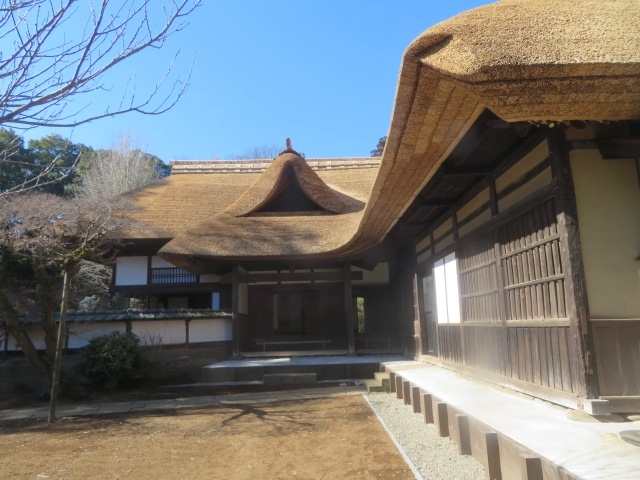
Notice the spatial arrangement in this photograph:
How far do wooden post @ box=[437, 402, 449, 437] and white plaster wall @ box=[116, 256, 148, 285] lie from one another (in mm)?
9951

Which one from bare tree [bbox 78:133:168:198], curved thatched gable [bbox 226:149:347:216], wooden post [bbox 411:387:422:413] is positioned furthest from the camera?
bare tree [bbox 78:133:168:198]

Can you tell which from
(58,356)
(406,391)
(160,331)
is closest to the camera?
(406,391)

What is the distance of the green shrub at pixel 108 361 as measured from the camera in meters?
8.05

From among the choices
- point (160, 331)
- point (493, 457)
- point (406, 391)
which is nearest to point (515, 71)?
point (493, 457)

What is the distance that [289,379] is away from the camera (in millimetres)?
8648

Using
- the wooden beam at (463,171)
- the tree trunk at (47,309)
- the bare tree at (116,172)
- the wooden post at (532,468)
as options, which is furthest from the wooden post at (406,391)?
the bare tree at (116,172)

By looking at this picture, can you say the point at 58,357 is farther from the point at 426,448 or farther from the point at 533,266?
the point at 533,266

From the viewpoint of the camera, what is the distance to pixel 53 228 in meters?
8.41

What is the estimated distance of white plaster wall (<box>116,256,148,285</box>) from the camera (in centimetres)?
1231

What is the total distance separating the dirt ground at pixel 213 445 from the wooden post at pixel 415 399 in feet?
1.78

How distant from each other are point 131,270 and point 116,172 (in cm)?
1508

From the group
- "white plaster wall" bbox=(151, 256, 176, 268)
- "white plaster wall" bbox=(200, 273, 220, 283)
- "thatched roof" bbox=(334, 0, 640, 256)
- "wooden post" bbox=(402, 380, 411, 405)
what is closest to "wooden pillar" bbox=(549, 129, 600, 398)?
"thatched roof" bbox=(334, 0, 640, 256)

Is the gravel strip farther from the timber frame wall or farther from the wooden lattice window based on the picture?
the wooden lattice window

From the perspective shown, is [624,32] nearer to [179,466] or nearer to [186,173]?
[179,466]
